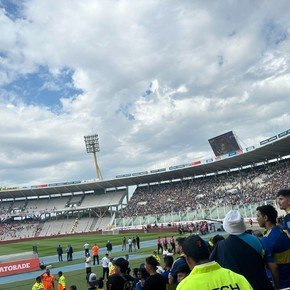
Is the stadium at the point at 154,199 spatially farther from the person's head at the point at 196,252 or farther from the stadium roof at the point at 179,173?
the person's head at the point at 196,252

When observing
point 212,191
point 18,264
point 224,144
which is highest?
point 224,144

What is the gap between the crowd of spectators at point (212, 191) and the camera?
5191 centimetres

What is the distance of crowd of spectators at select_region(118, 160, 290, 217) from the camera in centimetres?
5191

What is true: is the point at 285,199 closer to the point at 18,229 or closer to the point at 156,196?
the point at 156,196

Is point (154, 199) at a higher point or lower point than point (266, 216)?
higher

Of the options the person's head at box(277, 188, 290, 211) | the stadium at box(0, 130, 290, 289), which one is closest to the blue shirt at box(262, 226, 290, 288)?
the person's head at box(277, 188, 290, 211)

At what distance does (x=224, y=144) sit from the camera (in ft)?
217

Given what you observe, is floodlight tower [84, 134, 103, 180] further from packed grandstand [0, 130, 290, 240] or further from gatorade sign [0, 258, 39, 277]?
gatorade sign [0, 258, 39, 277]

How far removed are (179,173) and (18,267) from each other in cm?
4940

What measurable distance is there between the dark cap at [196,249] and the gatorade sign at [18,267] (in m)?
23.1

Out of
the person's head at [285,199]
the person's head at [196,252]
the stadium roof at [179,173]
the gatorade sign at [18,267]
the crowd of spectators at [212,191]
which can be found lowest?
the person's head at [196,252]

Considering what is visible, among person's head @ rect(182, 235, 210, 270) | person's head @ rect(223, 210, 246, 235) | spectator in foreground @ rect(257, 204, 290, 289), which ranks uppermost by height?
person's head @ rect(223, 210, 246, 235)

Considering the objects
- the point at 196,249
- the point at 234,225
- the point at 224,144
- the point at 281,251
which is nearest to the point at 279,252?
the point at 281,251

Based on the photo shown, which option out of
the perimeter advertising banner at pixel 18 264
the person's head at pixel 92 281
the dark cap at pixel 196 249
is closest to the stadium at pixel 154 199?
the perimeter advertising banner at pixel 18 264
